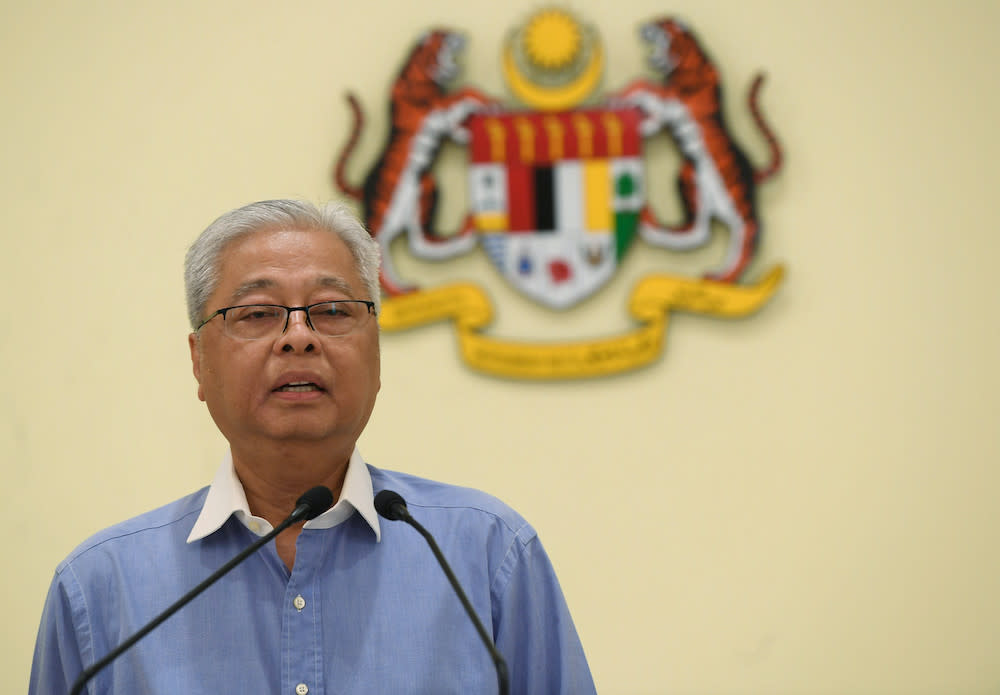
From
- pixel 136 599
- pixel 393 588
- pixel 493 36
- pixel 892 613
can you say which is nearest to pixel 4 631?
pixel 136 599

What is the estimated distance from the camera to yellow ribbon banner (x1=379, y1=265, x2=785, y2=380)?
2.27 m

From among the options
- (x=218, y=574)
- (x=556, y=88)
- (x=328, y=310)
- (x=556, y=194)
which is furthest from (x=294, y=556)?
A: (x=556, y=88)

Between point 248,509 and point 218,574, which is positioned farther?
point 248,509

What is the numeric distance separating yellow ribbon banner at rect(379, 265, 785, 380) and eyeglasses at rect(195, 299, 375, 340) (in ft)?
3.75

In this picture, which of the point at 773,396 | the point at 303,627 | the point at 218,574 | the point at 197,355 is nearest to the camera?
the point at 218,574

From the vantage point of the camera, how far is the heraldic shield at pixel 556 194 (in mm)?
2295

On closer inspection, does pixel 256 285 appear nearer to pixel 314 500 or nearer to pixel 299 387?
pixel 299 387

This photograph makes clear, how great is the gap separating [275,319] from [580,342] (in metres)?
1.26

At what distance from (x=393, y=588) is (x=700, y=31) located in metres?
1.70

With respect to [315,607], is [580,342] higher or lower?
higher

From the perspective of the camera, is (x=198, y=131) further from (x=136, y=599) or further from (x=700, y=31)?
(x=136, y=599)

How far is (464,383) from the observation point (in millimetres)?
2328

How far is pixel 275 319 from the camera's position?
1119 mm

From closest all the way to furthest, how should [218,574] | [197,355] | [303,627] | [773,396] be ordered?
[218,574]
[303,627]
[197,355]
[773,396]
